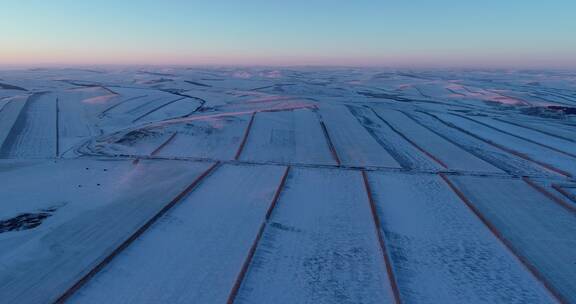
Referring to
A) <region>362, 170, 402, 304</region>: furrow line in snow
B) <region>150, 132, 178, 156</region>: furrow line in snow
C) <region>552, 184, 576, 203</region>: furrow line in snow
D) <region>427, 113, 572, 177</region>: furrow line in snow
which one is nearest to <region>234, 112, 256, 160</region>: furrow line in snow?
<region>150, 132, 178, 156</region>: furrow line in snow

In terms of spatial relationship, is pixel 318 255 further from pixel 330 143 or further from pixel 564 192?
pixel 330 143

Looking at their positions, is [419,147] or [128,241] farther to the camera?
[419,147]

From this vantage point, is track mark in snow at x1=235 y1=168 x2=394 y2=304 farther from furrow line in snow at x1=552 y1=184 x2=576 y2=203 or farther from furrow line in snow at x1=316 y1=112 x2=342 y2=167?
furrow line in snow at x1=552 y1=184 x2=576 y2=203

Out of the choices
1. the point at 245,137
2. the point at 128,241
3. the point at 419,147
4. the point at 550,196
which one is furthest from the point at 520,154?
the point at 128,241

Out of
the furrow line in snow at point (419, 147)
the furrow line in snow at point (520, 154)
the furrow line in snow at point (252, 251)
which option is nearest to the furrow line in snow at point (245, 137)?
the furrow line in snow at point (252, 251)

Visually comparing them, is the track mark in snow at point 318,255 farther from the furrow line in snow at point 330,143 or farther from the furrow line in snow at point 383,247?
the furrow line in snow at point 330,143

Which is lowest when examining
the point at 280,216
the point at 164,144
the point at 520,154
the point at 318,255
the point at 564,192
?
the point at 318,255

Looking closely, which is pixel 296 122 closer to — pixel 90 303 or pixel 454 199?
pixel 454 199

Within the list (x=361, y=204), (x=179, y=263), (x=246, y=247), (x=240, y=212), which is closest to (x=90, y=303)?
(x=179, y=263)
